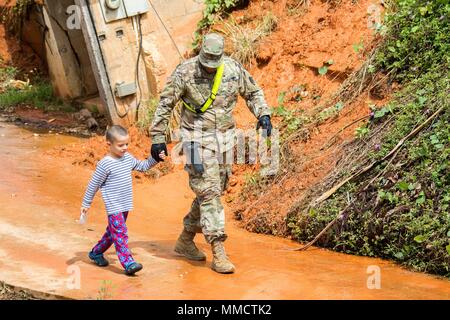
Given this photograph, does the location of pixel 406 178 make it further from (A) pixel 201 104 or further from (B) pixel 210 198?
(A) pixel 201 104

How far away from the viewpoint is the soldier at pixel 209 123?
7402 millimetres

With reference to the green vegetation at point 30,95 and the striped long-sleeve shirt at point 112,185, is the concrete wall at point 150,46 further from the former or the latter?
the striped long-sleeve shirt at point 112,185

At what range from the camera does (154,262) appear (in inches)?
A: 303

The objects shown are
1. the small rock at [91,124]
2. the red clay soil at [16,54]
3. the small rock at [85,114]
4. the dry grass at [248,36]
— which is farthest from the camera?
the red clay soil at [16,54]

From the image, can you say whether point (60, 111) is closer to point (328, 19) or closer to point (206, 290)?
point (328, 19)

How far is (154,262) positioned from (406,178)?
8.56 ft

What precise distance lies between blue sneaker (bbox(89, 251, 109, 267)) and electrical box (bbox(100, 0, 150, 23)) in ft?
17.9

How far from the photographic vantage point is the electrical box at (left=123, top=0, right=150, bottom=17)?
12.3m

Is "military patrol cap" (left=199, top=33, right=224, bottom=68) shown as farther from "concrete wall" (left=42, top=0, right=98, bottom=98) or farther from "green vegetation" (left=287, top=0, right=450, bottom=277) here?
"concrete wall" (left=42, top=0, right=98, bottom=98)

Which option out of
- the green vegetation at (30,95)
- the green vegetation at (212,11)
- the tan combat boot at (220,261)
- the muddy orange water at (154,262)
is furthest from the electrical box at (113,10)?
the tan combat boot at (220,261)

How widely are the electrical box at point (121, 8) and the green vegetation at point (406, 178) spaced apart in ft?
13.0

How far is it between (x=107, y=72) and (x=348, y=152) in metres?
4.47

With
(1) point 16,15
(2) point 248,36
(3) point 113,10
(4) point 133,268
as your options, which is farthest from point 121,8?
(4) point 133,268
